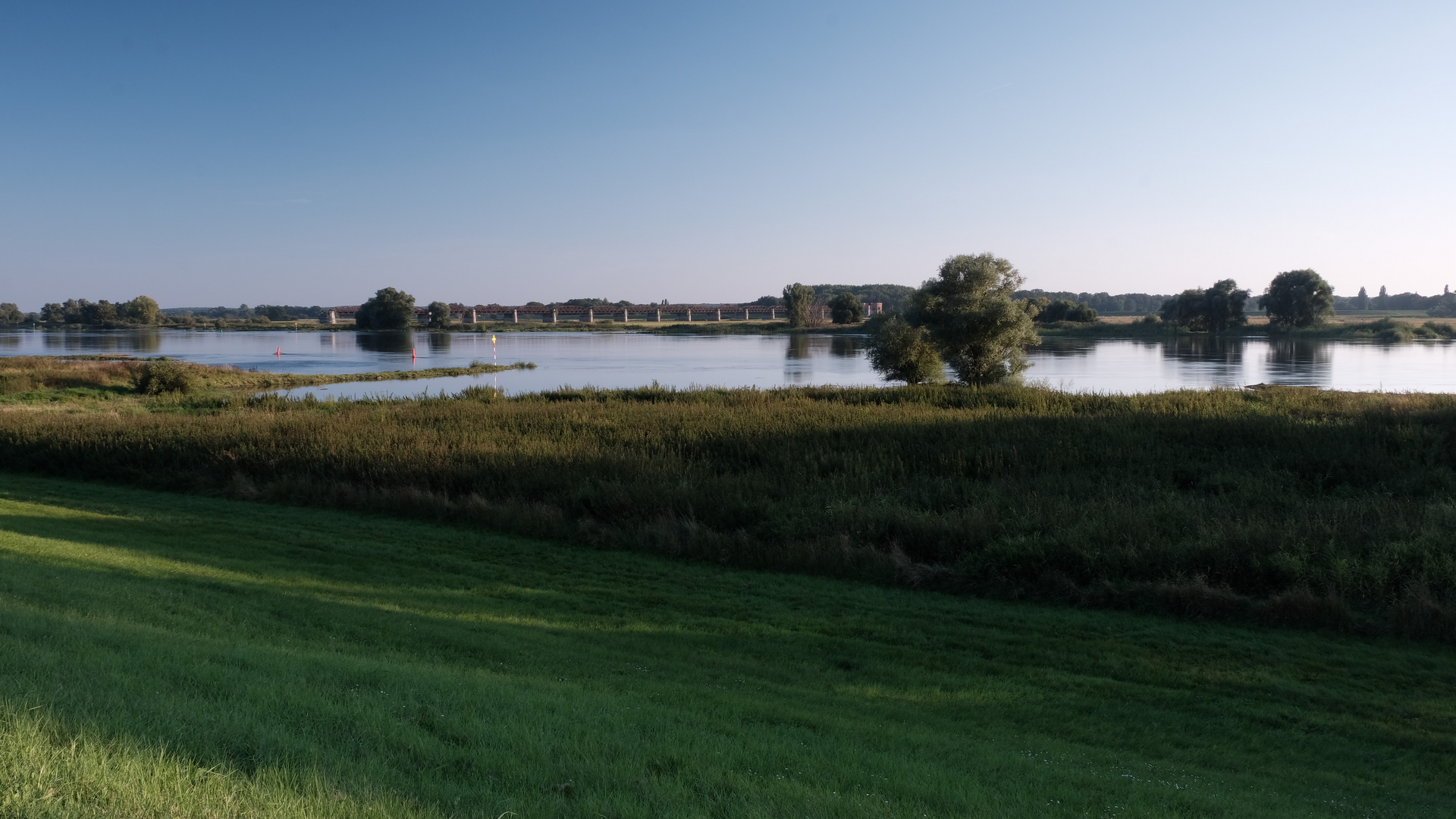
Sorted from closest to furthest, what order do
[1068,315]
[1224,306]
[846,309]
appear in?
[1224,306] < [1068,315] < [846,309]

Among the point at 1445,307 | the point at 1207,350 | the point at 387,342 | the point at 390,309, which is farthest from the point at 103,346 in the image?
the point at 1445,307

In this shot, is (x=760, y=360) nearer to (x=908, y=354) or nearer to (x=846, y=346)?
(x=846, y=346)

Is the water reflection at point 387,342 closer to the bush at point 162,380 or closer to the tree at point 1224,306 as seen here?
the bush at point 162,380

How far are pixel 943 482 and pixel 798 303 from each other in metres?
164

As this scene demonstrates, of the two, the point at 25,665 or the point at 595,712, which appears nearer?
the point at 25,665

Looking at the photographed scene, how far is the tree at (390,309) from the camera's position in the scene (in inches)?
7018

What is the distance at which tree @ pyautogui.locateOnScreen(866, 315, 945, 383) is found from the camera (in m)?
54.6

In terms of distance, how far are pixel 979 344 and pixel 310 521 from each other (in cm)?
4366

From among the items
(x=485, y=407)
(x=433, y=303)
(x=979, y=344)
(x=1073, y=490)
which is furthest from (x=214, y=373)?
(x=433, y=303)

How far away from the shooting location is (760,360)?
94.7 m

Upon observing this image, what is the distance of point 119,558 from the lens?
11.0 meters

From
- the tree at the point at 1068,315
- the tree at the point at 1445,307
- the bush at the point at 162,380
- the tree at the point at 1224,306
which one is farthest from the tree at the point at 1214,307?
the bush at the point at 162,380

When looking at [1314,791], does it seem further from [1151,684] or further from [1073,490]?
[1073,490]

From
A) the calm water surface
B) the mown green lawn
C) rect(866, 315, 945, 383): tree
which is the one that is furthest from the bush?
rect(866, 315, 945, 383): tree
